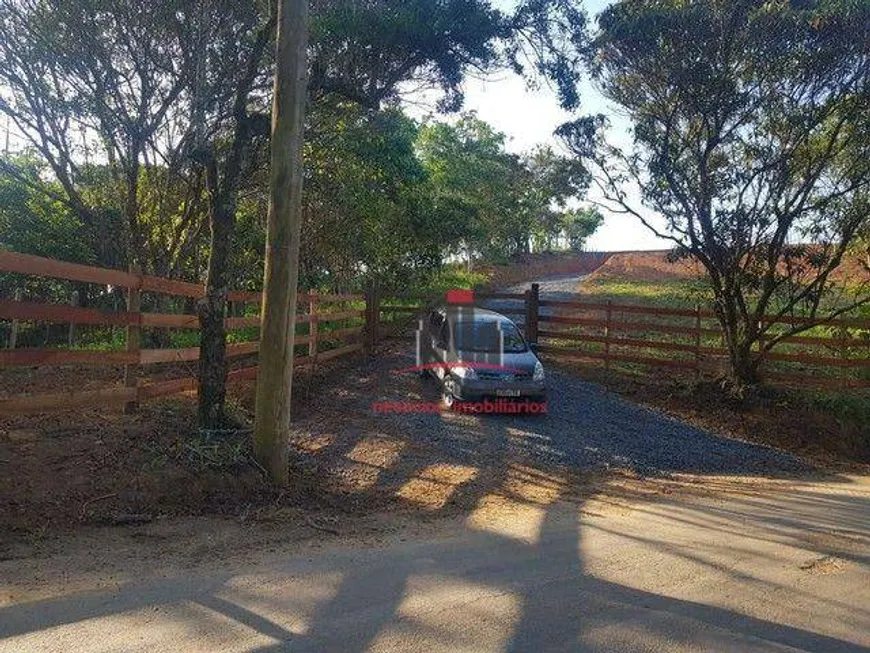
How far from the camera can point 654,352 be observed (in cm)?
1622

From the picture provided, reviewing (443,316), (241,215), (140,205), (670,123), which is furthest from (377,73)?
(241,215)

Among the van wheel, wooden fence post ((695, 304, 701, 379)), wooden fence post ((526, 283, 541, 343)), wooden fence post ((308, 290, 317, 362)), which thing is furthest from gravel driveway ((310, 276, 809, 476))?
wooden fence post ((526, 283, 541, 343))

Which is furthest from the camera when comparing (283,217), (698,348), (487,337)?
(698,348)

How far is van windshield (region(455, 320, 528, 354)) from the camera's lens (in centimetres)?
1174

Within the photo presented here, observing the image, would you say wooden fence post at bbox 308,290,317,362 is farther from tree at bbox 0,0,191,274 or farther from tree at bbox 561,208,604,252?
tree at bbox 561,208,604,252

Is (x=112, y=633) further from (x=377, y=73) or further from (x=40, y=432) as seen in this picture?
(x=377, y=73)

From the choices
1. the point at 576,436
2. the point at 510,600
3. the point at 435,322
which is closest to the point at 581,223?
the point at 435,322

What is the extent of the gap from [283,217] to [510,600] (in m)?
3.88

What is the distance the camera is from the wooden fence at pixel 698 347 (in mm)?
12625

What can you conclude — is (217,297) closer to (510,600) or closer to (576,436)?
(510,600)

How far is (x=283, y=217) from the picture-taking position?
251 inches

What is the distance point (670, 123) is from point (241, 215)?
11617mm

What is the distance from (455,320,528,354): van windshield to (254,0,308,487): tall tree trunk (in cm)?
559

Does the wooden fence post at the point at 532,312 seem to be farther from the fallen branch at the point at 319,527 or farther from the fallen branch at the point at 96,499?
the fallen branch at the point at 96,499
